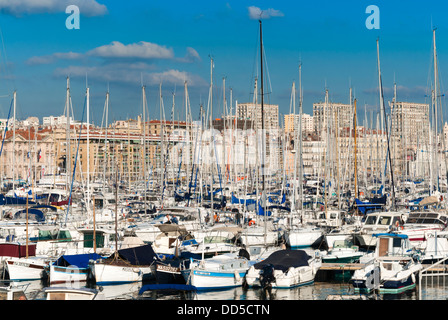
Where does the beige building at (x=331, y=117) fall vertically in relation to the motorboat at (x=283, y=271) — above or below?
above

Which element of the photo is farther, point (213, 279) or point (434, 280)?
point (213, 279)

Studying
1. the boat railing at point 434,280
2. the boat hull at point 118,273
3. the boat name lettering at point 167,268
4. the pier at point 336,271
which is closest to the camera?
the boat railing at point 434,280

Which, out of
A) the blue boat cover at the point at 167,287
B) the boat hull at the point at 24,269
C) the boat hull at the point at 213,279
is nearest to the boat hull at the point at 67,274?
the boat hull at the point at 24,269

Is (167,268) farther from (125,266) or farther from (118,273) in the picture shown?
(118,273)

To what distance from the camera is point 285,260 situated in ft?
76.6

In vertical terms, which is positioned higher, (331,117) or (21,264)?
(331,117)

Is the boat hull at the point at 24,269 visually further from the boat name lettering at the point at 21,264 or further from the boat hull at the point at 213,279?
the boat hull at the point at 213,279

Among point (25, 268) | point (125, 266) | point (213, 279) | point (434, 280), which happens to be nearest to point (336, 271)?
point (434, 280)

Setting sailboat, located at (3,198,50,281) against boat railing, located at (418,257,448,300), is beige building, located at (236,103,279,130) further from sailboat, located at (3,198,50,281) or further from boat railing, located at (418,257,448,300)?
sailboat, located at (3,198,50,281)

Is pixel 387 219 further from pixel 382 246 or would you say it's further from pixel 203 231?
pixel 203 231

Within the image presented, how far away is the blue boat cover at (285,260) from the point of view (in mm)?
23062

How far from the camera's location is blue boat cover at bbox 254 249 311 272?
23.1 meters

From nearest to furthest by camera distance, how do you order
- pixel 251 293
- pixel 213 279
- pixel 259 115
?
pixel 251 293, pixel 213 279, pixel 259 115
